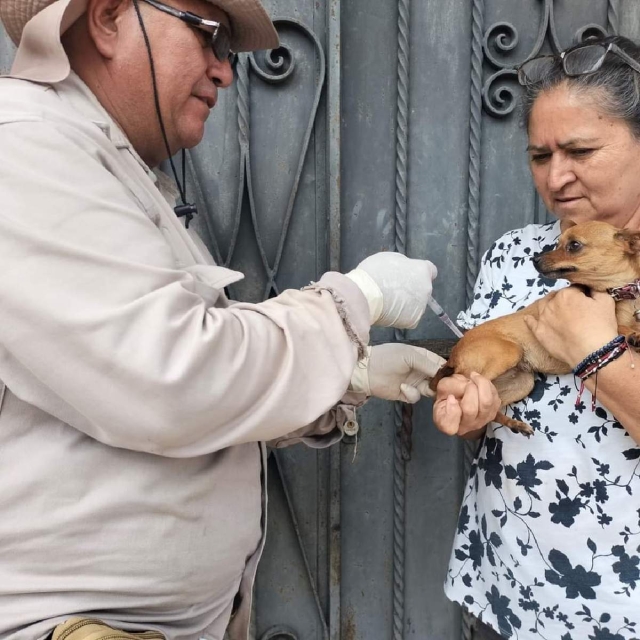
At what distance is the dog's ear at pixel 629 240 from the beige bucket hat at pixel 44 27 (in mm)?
1060

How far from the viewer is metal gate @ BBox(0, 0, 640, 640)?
85.7 inches

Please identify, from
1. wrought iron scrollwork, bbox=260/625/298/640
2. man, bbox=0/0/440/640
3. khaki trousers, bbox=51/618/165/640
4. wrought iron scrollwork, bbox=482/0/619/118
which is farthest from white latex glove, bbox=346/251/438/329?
wrought iron scrollwork, bbox=260/625/298/640

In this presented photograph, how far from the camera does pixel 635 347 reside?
1.42m

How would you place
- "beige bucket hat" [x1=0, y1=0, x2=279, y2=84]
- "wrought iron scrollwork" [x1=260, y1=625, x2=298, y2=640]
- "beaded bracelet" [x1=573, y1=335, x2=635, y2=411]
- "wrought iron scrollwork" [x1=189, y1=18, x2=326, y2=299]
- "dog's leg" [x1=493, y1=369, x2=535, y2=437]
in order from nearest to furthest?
1. "beige bucket hat" [x1=0, y1=0, x2=279, y2=84]
2. "beaded bracelet" [x1=573, y1=335, x2=635, y2=411]
3. "dog's leg" [x1=493, y1=369, x2=535, y2=437]
4. "wrought iron scrollwork" [x1=189, y1=18, x2=326, y2=299]
5. "wrought iron scrollwork" [x1=260, y1=625, x2=298, y2=640]

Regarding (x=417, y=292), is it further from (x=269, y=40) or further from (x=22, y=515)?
(x=22, y=515)

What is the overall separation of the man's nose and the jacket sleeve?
87cm

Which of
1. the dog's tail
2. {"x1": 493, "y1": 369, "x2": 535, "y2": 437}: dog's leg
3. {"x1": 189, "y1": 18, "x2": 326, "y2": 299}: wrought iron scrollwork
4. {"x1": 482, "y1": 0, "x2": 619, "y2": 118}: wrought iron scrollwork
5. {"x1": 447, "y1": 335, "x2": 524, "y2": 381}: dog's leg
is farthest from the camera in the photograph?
{"x1": 482, "y1": 0, "x2": 619, "y2": 118}: wrought iron scrollwork

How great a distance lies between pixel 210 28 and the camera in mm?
1260

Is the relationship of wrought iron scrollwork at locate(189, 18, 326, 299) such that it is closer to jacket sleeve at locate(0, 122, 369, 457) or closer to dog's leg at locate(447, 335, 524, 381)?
dog's leg at locate(447, 335, 524, 381)

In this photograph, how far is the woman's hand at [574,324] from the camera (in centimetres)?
136

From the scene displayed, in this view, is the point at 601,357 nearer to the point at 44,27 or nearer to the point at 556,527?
the point at 556,527

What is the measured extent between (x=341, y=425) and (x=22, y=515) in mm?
859

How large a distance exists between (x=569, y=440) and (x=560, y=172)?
2.21 ft

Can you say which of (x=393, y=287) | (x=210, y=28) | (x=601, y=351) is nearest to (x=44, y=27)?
Answer: (x=210, y=28)
